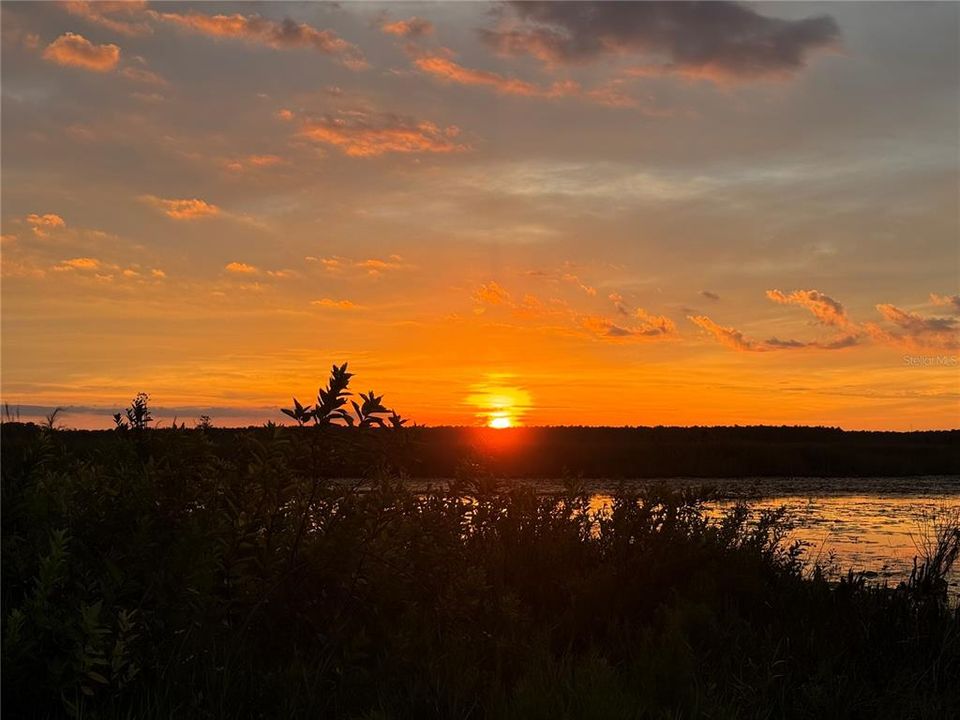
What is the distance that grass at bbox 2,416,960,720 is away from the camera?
5.27 m

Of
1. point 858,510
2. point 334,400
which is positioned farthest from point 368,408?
point 858,510

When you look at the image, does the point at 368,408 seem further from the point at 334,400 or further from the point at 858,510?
the point at 858,510

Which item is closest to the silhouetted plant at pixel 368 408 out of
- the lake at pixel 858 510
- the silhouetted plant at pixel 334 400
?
the silhouetted plant at pixel 334 400

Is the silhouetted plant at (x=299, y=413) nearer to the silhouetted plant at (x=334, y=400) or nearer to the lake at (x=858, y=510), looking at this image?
the silhouetted plant at (x=334, y=400)

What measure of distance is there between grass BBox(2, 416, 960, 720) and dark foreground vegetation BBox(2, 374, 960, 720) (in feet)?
0.06

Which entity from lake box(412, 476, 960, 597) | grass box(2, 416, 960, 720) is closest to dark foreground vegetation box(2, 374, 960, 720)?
grass box(2, 416, 960, 720)

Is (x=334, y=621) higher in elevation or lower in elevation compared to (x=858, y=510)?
higher

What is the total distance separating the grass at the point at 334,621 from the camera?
17.3 ft

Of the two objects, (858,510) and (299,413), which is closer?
(299,413)

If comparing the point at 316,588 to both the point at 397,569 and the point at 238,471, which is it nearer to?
the point at 397,569

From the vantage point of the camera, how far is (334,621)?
20.4 ft

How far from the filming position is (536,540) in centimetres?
957

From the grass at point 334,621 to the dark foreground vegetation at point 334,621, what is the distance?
19 millimetres

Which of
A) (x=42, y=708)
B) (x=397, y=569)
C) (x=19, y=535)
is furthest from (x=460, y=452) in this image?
(x=42, y=708)
